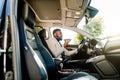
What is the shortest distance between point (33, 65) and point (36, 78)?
0.13m

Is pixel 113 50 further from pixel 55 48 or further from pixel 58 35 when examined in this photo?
pixel 58 35

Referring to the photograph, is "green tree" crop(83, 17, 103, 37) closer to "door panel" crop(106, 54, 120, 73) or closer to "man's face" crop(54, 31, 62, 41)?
"man's face" crop(54, 31, 62, 41)

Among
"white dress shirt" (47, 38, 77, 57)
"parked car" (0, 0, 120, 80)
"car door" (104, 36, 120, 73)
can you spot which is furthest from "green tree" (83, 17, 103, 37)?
"car door" (104, 36, 120, 73)

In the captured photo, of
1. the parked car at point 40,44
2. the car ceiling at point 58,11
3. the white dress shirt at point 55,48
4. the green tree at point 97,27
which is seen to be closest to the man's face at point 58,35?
the white dress shirt at point 55,48

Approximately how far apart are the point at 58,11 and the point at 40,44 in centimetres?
50

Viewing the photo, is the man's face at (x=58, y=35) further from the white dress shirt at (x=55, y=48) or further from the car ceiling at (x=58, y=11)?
the car ceiling at (x=58, y=11)

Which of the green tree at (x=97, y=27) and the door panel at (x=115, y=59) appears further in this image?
the green tree at (x=97, y=27)

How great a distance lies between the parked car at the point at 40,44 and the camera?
6.22ft

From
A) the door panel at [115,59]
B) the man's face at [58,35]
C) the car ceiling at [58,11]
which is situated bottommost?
the door panel at [115,59]

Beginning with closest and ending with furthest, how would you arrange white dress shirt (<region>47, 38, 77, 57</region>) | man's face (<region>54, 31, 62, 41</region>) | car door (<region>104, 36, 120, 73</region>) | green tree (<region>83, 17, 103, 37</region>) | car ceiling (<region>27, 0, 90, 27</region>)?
car ceiling (<region>27, 0, 90, 27</region>) → car door (<region>104, 36, 120, 73</region>) → white dress shirt (<region>47, 38, 77, 57</region>) → man's face (<region>54, 31, 62, 41</region>) → green tree (<region>83, 17, 103, 37</region>)

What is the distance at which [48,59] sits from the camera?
283 centimetres

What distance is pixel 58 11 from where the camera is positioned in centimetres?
292

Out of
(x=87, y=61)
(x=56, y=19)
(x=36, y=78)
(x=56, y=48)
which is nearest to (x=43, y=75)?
(x=36, y=78)

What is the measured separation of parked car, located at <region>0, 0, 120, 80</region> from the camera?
1.90 m
